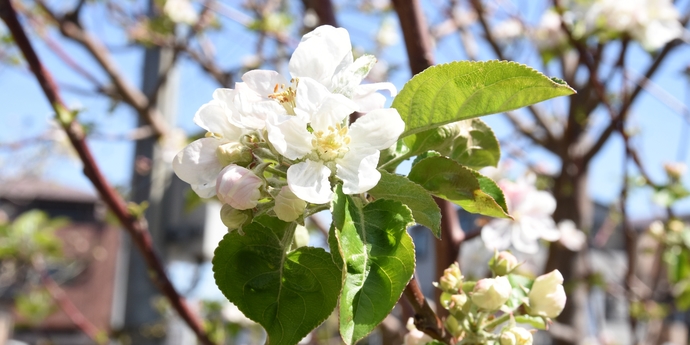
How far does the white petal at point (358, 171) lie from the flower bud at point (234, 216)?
121 mm

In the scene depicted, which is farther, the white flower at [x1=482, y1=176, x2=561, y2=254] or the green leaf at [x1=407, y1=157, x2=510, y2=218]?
the white flower at [x1=482, y1=176, x2=561, y2=254]

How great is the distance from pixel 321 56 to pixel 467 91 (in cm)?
18

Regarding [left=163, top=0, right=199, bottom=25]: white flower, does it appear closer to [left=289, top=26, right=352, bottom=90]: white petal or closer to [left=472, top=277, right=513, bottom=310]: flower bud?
[left=289, top=26, right=352, bottom=90]: white petal

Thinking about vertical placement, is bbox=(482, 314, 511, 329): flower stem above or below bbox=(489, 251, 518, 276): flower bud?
below

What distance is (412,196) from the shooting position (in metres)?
0.69

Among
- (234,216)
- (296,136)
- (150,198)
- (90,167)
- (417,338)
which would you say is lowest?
(150,198)

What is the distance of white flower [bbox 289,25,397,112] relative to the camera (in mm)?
720

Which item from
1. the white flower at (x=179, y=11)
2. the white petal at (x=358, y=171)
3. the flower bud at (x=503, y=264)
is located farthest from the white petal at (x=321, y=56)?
the white flower at (x=179, y=11)

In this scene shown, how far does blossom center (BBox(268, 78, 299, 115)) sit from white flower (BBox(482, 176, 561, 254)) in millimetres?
707

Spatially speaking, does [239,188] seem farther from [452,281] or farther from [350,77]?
[452,281]

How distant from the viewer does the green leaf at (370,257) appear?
0.60 metres

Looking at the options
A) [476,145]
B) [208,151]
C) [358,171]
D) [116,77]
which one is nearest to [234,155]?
[208,151]

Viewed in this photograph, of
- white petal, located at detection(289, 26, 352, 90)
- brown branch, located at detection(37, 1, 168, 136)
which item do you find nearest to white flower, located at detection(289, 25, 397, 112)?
white petal, located at detection(289, 26, 352, 90)

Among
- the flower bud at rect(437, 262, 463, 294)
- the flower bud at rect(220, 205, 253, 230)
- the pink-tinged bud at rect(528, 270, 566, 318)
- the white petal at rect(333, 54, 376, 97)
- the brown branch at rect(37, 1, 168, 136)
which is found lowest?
the brown branch at rect(37, 1, 168, 136)
